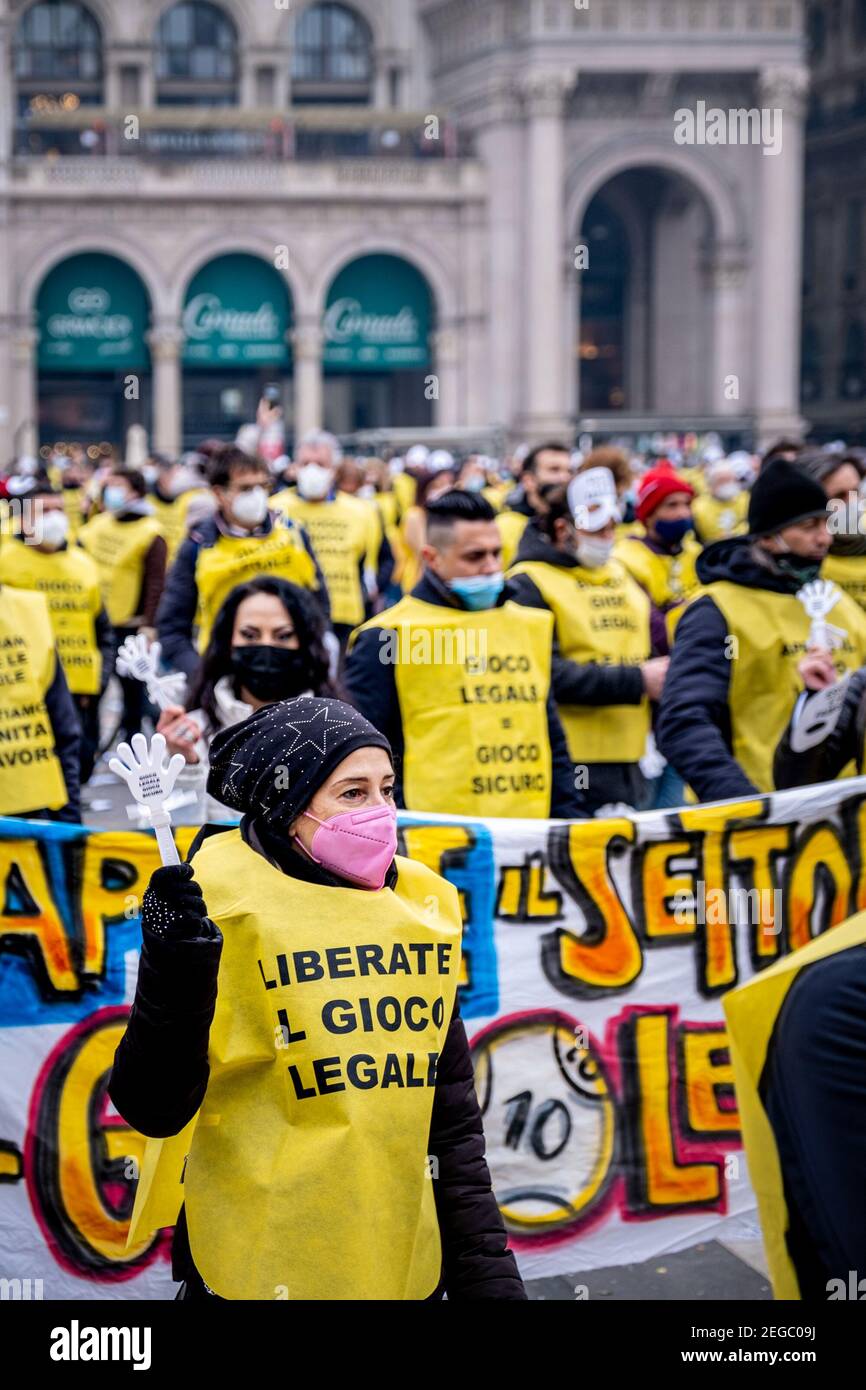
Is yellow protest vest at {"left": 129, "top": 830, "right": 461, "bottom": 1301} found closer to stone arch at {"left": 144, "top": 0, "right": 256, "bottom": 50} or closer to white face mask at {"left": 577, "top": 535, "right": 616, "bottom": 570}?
white face mask at {"left": 577, "top": 535, "right": 616, "bottom": 570}

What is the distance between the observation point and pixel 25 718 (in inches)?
254

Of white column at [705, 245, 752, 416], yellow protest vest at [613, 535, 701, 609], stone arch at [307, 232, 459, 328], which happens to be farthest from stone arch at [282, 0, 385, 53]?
yellow protest vest at [613, 535, 701, 609]

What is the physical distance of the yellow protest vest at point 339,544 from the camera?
1260 cm

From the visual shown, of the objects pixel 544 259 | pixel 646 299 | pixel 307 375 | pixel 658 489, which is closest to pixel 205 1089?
pixel 658 489

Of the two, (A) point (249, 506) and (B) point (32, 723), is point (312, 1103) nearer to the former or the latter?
(B) point (32, 723)

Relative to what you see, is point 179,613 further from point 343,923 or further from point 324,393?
point 324,393

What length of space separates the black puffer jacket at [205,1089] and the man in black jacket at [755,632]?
8.79ft

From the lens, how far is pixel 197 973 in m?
2.99

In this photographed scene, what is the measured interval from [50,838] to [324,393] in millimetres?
46620

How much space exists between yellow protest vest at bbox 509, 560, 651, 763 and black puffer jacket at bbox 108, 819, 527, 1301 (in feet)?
12.1

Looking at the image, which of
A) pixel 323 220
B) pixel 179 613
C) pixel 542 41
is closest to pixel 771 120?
pixel 542 41

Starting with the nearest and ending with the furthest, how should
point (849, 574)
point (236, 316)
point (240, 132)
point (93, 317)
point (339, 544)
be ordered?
point (849, 574) → point (339, 544) → point (93, 317) → point (236, 316) → point (240, 132)

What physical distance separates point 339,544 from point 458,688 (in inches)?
268
